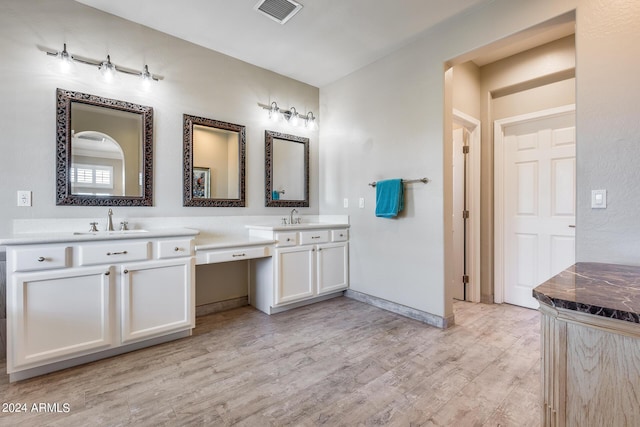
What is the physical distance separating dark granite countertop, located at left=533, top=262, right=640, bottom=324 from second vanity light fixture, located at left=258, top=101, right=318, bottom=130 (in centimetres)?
303

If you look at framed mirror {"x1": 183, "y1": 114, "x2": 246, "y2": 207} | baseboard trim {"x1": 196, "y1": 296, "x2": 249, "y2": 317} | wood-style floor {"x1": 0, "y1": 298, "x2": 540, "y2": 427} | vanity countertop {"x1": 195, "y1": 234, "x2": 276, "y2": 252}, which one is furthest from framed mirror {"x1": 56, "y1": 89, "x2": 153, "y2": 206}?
wood-style floor {"x1": 0, "y1": 298, "x2": 540, "y2": 427}

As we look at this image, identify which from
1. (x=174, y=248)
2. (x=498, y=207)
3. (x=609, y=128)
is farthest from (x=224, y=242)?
(x=498, y=207)

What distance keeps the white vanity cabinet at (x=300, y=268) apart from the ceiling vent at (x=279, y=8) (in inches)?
72.9

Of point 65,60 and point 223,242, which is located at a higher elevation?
point 65,60

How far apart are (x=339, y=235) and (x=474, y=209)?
1548 millimetres

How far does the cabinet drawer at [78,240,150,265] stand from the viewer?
6.25 feet

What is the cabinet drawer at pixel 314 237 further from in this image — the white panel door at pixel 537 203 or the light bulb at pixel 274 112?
the white panel door at pixel 537 203

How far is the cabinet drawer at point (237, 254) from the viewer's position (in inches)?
99.7

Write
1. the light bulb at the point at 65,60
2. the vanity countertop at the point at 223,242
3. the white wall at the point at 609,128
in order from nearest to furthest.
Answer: the white wall at the point at 609,128
the light bulb at the point at 65,60
the vanity countertop at the point at 223,242

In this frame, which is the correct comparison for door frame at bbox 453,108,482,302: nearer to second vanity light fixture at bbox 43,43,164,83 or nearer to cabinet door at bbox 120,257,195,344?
cabinet door at bbox 120,257,195,344

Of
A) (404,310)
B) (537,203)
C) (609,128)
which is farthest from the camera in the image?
(537,203)

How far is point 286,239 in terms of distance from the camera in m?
2.96

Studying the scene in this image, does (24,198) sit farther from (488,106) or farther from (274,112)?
(488,106)

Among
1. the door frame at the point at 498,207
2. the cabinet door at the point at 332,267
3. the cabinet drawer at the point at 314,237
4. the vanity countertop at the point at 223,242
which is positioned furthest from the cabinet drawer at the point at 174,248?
the door frame at the point at 498,207
